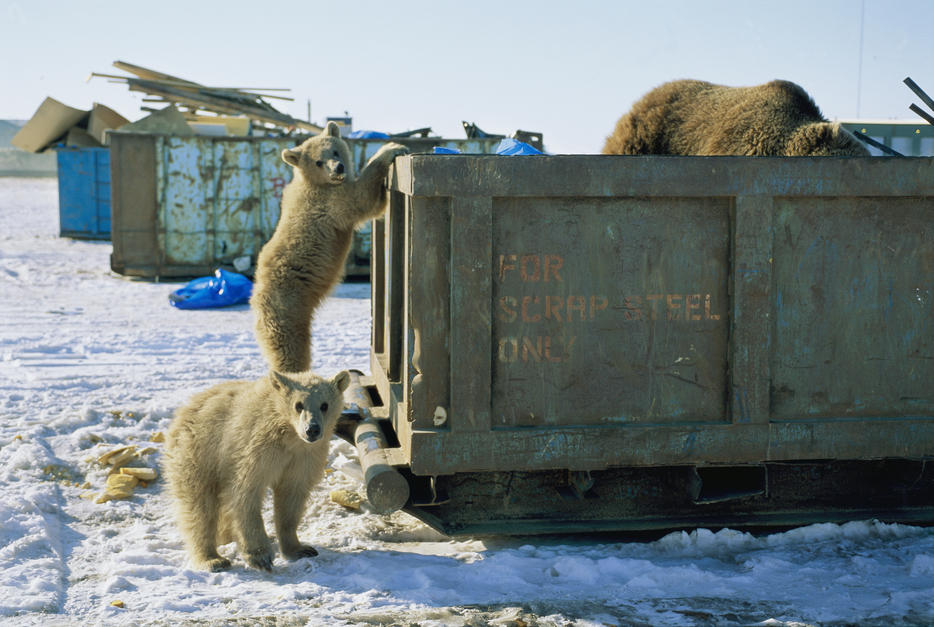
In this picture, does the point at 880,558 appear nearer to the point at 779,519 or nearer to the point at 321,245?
the point at 779,519

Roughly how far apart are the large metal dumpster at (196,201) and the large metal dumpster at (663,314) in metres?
10.8

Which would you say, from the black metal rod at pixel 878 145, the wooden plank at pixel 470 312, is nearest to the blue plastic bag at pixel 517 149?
the wooden plank at pixel 470 312

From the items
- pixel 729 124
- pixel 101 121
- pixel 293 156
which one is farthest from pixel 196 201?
pixel 729 124

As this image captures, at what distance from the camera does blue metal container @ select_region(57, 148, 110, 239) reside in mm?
20047

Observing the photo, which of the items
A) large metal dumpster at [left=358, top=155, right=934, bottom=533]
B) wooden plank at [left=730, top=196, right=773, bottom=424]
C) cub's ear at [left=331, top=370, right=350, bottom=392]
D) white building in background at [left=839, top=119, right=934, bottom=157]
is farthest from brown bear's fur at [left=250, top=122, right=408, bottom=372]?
white building in background at [left=839, top=119, right=934, bottom=157]

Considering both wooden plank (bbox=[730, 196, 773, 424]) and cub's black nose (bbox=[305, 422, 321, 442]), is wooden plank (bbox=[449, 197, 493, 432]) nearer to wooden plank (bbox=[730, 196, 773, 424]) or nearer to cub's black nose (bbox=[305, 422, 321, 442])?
cub's black nose (bbox=[305, 422, 321, 442])

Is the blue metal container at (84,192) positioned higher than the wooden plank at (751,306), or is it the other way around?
the blue metal container at (84,192)

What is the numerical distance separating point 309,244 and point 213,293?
719cm

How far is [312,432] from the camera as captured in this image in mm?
4219

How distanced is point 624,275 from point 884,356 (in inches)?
50.9

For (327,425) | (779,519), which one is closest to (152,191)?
(327,425)

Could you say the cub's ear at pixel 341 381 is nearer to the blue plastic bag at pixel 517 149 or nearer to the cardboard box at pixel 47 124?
the blue plastic bag at pixel 517 149

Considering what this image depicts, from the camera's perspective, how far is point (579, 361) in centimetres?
418

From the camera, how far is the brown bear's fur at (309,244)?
5.79 m
